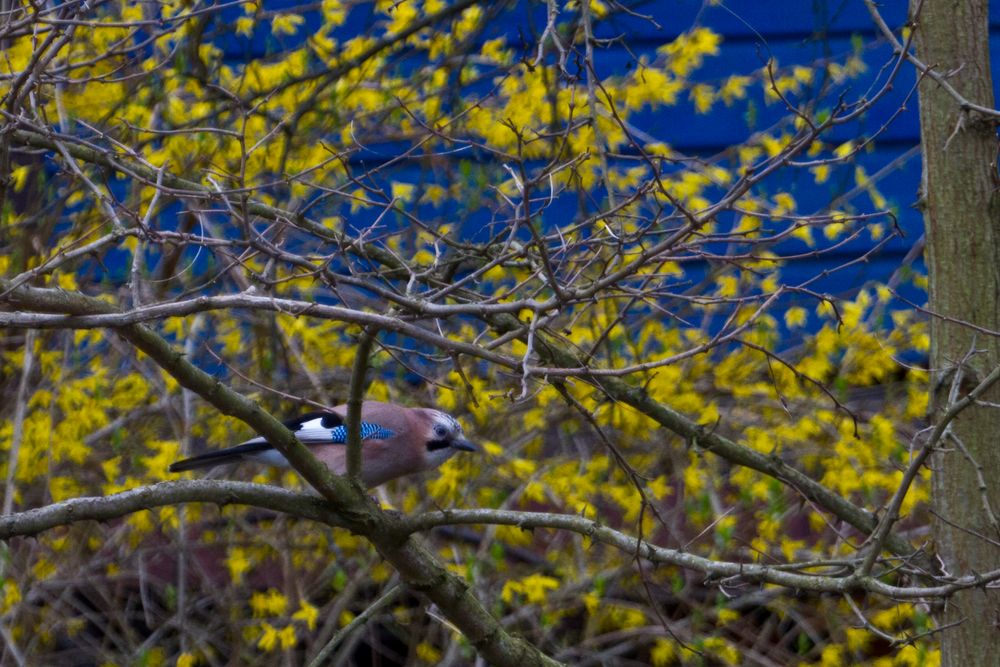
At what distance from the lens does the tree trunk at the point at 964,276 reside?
13.2 feet

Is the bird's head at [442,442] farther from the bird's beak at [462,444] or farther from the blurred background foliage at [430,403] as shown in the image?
the blurred background foliage at [430,403]

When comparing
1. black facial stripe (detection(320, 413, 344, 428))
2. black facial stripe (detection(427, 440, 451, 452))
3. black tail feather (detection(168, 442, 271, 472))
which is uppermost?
black facial stripe (detection(320, 413, 344, 428))

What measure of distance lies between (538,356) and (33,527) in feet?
5.59

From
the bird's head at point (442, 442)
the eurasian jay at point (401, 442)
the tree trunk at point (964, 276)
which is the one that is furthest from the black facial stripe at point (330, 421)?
the tree trunk at point (964, 276)

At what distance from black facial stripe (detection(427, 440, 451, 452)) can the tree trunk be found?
1.85m

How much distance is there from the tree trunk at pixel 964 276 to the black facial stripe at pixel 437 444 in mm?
1845

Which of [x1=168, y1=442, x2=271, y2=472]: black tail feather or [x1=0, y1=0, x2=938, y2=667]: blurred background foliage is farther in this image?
[x1=0, y1=0, x2=938, y2=667]: blurred background foliage

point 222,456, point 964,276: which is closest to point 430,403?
point 222,456

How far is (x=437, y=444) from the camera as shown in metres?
5.18

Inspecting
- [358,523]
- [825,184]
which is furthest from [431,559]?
[825,184]

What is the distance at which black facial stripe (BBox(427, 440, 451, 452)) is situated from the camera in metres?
5.17

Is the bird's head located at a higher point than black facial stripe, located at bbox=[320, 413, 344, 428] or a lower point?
lower

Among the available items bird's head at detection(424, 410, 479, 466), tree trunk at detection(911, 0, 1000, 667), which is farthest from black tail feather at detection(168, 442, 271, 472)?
tree trunk at detection(911, 0, 1000, 667)

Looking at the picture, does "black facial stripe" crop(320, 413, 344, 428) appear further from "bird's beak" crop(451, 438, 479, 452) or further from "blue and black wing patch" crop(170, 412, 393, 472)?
"bird's beak" crop(451, 438, 479, 452)
